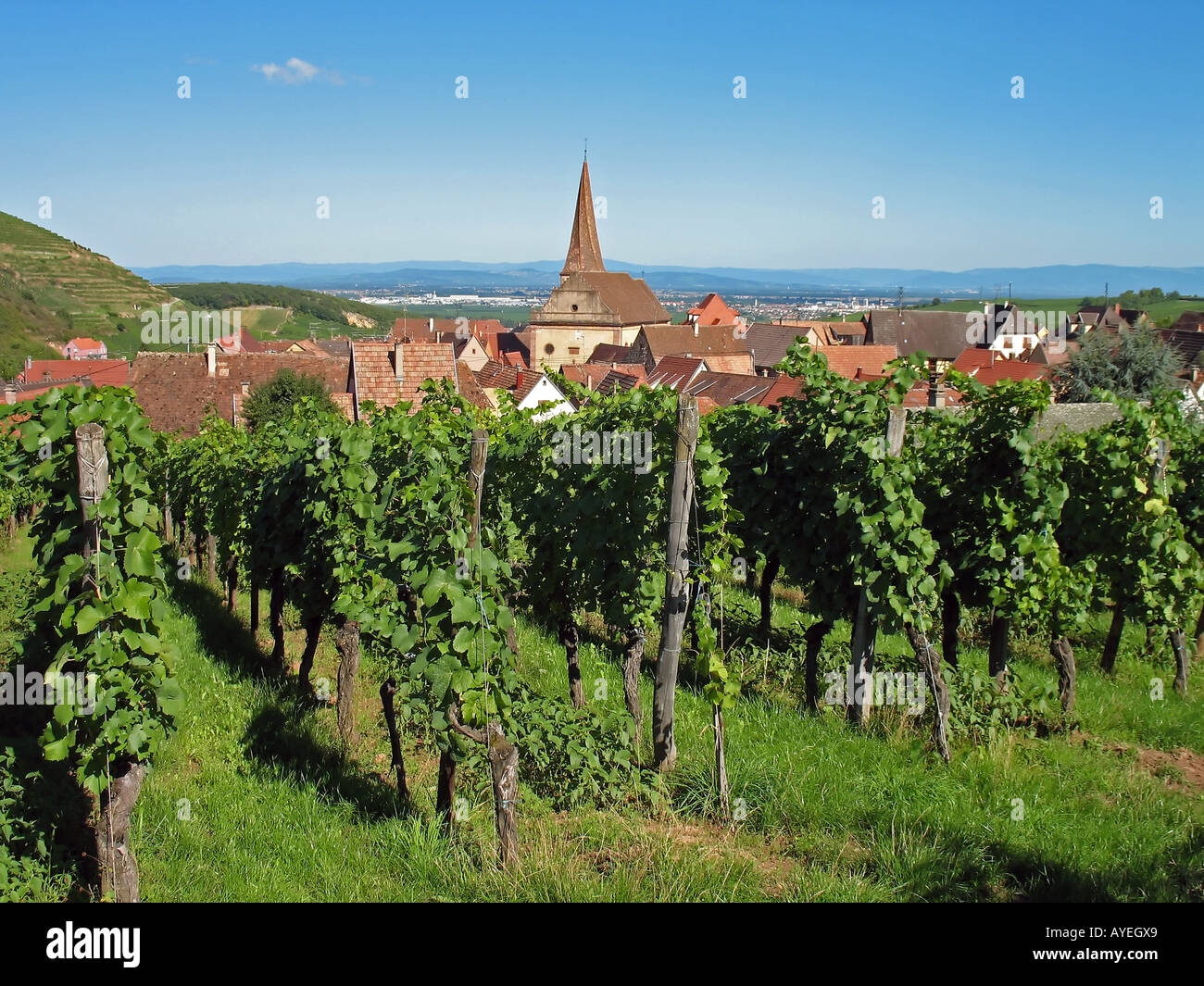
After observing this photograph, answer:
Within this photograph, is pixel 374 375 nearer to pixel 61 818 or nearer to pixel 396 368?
pixel 396 368

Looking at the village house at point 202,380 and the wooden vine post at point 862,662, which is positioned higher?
the village house at point 202,380

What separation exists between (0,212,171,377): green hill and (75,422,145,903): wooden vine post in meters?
83.8

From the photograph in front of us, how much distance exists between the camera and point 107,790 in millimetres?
4402

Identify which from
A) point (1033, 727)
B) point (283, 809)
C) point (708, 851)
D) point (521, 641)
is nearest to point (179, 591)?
point (521, 641)

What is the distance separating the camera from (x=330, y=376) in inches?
1388

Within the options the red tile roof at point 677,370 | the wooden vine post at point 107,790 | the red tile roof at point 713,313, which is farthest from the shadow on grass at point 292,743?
the red tile roof at point 713,313

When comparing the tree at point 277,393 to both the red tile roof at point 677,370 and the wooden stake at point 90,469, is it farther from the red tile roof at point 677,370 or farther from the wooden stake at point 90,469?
the wooden stake at point 90,469

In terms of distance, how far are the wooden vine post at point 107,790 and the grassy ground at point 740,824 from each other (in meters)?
0.33

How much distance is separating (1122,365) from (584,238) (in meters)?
57.8

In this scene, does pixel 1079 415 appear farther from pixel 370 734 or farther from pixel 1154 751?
pixel 370 734

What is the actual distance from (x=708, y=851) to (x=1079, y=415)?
21.9m

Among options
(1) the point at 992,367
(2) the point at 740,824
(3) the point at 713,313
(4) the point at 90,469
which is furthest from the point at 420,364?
(3) the point at 713,313

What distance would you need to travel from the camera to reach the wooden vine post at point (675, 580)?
5.39m

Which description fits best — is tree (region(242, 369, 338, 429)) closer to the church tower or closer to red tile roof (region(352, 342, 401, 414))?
red tile roof (region(352, 342, 401, 414))
